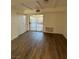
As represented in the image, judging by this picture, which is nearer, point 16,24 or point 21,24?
point 16,24

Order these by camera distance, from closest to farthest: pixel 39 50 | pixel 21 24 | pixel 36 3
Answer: pixel 39 50 → pixel 36 3 → pixel 21 24

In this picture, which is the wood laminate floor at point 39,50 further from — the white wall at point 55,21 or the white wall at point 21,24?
the white wall at point 55,21

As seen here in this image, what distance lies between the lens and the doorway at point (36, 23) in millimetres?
13257

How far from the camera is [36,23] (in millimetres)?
13383

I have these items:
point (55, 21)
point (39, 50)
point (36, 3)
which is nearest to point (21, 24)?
point (55, 21)

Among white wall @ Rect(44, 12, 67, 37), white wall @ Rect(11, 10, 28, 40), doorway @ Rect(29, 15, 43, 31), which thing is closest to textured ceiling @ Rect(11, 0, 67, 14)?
white wall @ Rect(11, 10, 28, 40)

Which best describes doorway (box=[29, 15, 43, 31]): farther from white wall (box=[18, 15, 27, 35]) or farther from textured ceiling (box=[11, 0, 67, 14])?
textured ceiling (box=[11, 0, 67, 14])

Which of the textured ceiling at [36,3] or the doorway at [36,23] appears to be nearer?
the textured ceiling at [36,3]

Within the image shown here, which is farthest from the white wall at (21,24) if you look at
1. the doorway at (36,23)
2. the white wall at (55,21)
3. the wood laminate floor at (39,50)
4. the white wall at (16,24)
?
the wood laminate floor at (39,50)

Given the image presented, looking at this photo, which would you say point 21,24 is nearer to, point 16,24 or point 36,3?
point 16,24

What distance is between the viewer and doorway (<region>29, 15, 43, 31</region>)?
13.3 meters

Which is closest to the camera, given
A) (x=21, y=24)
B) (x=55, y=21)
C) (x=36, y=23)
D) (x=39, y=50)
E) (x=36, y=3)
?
(x=39, y=50)
